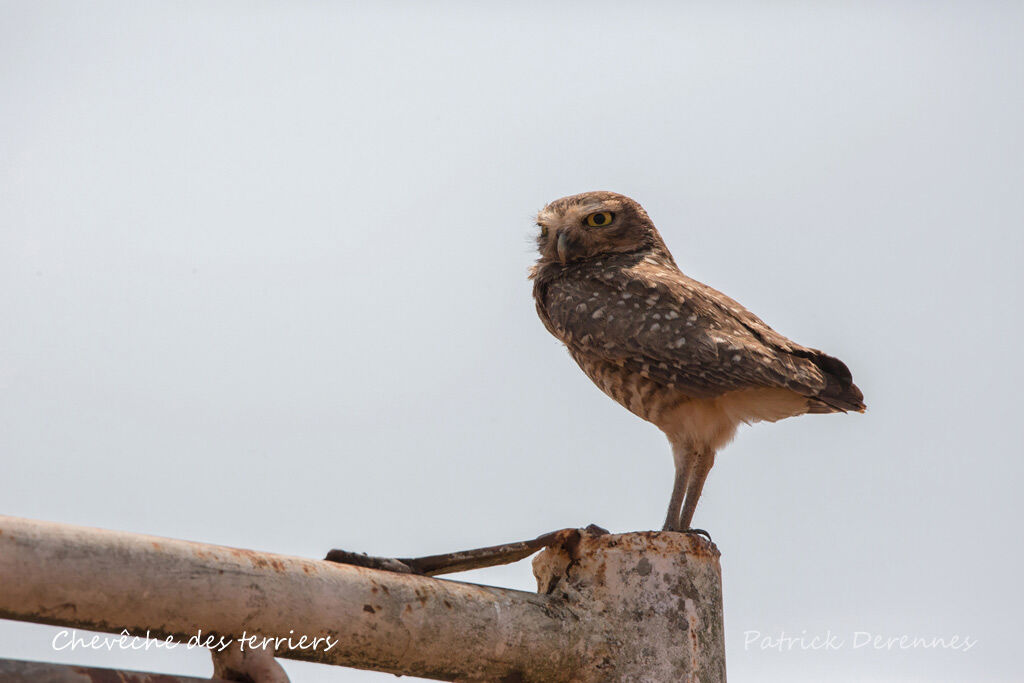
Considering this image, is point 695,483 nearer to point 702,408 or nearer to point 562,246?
point 702,408

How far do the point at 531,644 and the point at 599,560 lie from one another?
0.56m

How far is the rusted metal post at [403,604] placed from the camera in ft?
11.3

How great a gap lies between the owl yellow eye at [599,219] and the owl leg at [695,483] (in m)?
1.94

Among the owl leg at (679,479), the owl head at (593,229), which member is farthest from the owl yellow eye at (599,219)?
the owl leg at (679,479)

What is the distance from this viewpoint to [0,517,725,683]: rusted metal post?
3.45m

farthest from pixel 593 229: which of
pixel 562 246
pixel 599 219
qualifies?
pixel 562 246

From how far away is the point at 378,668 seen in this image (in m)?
4.27

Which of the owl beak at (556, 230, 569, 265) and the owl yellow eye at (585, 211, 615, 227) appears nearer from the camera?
the owl beak at (556, 230, 569, 265)

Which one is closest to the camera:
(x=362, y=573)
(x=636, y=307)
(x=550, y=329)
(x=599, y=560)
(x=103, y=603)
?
(x=103, y=603)

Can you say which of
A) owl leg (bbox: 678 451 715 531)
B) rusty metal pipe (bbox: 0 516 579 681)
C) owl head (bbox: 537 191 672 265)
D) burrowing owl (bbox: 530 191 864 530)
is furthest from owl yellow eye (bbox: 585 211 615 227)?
rusty metal pipe (bbox: 0 516 579 681)

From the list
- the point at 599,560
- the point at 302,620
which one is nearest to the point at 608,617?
the point at 599,560

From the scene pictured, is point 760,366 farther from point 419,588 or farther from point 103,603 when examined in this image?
point 103,603

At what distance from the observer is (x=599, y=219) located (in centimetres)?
787

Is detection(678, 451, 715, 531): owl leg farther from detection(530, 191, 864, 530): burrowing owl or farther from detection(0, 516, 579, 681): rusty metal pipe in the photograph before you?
detection(0, 516, 579, 681): rusty metal pipe
